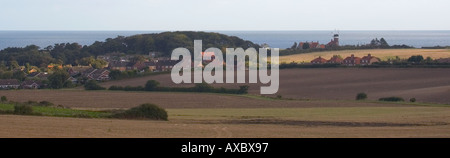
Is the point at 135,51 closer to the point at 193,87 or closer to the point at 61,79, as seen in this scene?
the point at 61,79

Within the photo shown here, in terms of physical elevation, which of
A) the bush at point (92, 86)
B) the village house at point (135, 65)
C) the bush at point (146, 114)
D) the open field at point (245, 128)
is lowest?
the village house at point (135, 65)

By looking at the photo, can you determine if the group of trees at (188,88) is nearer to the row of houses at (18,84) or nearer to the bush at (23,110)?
the row of houses at (18,84)

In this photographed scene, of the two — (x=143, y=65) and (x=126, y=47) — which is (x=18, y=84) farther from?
(x=126, y=47)

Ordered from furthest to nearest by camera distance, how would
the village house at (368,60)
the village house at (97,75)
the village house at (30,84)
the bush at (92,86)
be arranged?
1. the village house at (368,60)
2. the village house at (97,75)
3. the village house at (30,84)
4. the bush at (92,86)

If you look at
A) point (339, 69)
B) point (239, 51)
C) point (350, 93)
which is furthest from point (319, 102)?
point (239, 51)

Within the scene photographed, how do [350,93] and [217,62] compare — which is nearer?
[350,93]

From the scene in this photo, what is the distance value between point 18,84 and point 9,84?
733 millimetres

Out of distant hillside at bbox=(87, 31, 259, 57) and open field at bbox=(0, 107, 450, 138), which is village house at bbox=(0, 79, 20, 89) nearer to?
open field at bbox=(0, 107, 450, 138)

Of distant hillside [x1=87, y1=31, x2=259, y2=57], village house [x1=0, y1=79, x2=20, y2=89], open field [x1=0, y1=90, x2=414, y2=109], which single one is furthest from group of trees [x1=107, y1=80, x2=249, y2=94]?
distant hillside [x1=87, y1=31, x2=259, y2=57]

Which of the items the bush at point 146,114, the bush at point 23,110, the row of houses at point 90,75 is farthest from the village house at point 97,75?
the bush at point 146,114

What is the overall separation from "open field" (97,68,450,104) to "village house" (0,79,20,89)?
7.23 meters

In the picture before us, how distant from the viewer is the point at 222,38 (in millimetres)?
91938

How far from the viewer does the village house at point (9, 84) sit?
50.8 metres
